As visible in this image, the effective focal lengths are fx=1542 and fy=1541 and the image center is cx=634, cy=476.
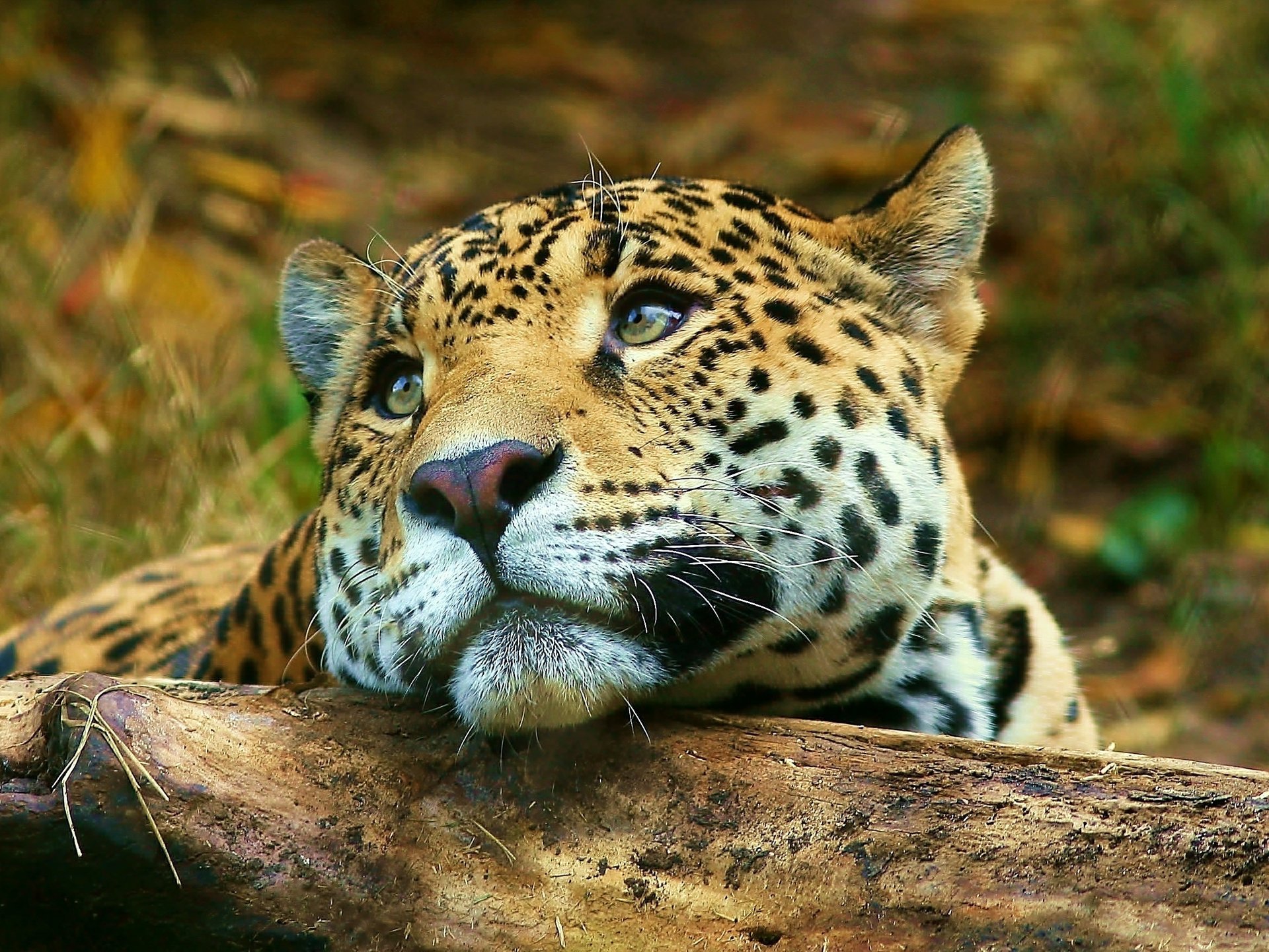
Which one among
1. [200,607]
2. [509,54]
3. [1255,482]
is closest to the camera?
[200,607]

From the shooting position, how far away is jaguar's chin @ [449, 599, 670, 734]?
3.24 meters

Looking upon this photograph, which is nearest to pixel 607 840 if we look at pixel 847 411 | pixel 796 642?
pixel 796 642

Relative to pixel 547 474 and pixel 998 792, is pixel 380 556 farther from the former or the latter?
pixel 998 792

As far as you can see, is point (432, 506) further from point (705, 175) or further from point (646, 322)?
point (705, 175)

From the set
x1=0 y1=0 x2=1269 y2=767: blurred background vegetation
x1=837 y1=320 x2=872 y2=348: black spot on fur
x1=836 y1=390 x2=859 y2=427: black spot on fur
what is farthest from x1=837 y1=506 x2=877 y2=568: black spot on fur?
x1=0 y1=0 x2=1269 y2=767: blurred background vegetation

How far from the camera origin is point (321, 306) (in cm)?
475

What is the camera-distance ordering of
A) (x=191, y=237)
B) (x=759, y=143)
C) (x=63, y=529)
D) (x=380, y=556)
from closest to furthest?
(x=380, y=556) → (x=63, y=529) → (x=191, y=237) → (x=759, y=143)

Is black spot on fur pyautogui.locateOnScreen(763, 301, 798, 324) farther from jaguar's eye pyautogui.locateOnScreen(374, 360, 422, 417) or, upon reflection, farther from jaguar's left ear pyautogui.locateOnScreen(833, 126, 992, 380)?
jaguar's eye pyautogui.locateOnScreen(374, 360, 422, 417)

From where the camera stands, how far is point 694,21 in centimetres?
1529

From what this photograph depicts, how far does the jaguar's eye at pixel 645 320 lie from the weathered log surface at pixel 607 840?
957mm

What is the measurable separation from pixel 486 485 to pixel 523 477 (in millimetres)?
96

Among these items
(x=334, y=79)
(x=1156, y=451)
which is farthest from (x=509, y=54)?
(x=1156, y=451)

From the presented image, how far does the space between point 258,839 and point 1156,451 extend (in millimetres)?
8725

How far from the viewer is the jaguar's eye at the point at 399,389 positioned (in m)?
4.09
